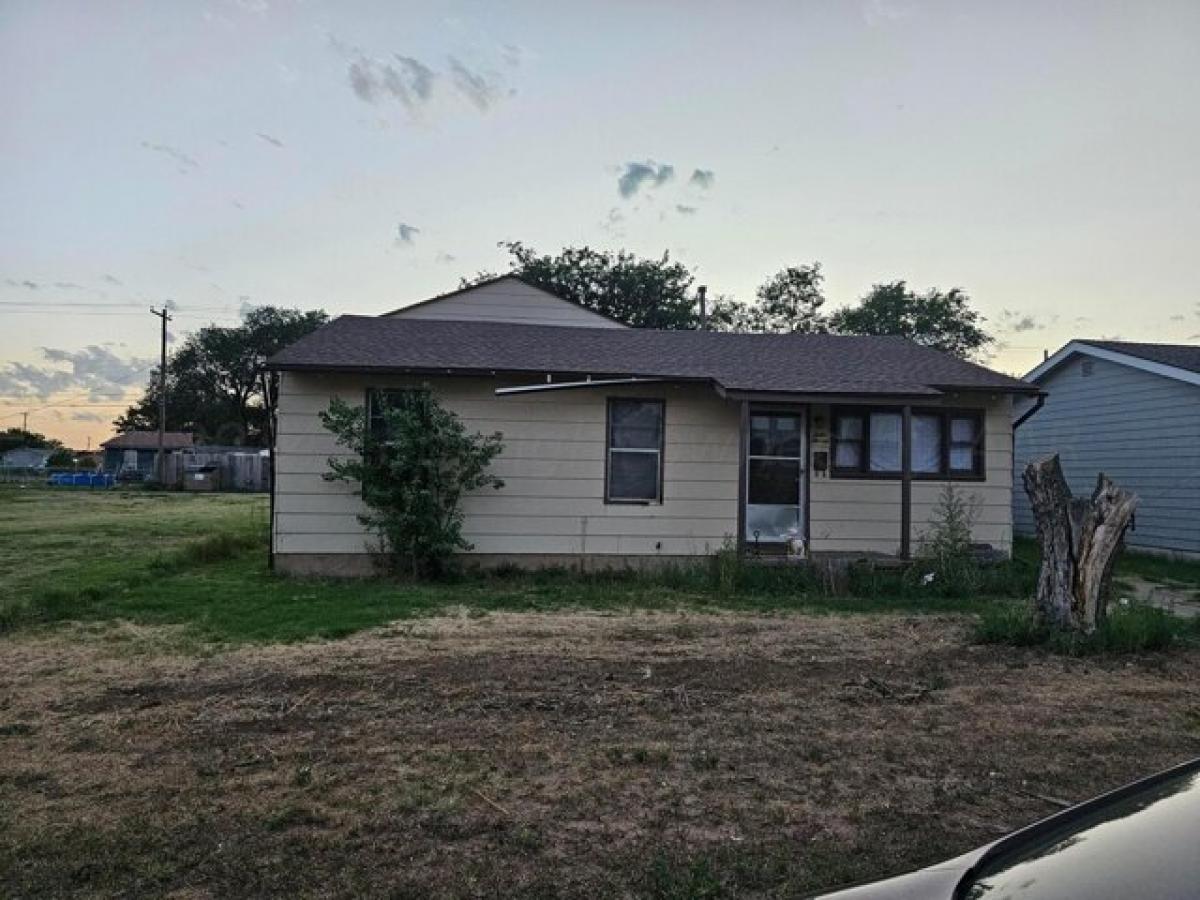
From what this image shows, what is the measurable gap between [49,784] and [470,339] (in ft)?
29.1

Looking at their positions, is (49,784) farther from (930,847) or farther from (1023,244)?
(1023,244)

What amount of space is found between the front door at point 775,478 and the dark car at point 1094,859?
9.25 metres

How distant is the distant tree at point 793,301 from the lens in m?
32.9

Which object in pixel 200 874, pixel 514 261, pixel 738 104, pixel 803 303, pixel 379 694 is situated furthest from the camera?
pixel 514 261

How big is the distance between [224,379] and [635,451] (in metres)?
64.6

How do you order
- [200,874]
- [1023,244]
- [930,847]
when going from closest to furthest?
[200,874], [930,847], [1023,244]

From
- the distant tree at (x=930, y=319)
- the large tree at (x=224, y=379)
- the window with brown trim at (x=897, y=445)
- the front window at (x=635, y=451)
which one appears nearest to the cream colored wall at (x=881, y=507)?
the window with brown trim at (x=897, y=445)

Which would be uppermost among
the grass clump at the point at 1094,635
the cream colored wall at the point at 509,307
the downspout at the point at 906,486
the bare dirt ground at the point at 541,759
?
the cream colored wall at the point at 509,307

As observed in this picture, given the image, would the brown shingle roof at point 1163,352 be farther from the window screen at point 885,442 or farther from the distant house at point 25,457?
the distant house at point 25,457

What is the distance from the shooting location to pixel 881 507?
35.9 feet

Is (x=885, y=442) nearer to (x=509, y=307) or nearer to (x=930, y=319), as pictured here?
(x=509, y=307)

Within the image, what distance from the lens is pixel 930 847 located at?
2977mm

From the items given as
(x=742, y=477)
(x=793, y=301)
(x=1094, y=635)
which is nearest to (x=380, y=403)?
(x=742, y=477)

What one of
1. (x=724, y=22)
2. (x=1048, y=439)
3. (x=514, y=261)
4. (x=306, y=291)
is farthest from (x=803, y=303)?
(x=724, y=22)
